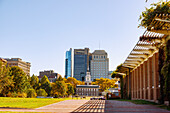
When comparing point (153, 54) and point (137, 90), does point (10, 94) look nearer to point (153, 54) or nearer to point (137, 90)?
point (137, 90)

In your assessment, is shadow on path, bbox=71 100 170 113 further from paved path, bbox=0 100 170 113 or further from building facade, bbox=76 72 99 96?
building facade, bbox=76 72 99 96

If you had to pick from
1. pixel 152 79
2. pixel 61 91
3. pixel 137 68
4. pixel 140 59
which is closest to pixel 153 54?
pixel 152 79

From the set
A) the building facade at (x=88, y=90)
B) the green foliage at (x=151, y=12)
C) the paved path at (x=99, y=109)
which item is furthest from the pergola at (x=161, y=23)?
the building facade at (x=88, y=90)

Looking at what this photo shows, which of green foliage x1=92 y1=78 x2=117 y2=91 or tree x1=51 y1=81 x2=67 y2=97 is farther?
green foliage x1=92 y1=78 x2=117 y2=91

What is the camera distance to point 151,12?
2158cm

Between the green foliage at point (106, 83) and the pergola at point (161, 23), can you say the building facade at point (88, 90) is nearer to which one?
the green foliage at point (106, 83)

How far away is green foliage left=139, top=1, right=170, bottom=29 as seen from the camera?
68.6 ft

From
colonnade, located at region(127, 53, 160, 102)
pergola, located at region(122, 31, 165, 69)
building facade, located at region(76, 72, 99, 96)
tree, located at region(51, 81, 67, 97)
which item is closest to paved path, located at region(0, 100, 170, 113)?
pergola, located at region(122, 31, 165, 69)

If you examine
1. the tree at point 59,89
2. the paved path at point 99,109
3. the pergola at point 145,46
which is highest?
the pergola at point 145,46

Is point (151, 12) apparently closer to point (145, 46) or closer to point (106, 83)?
point (145, 46)

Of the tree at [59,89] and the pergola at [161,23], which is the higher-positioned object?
the pergola at [161,23]

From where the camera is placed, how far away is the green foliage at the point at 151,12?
2091cm

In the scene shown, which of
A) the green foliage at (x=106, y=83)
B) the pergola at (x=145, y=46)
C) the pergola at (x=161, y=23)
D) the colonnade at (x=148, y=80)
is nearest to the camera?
the pergola at (x=161, y=23)

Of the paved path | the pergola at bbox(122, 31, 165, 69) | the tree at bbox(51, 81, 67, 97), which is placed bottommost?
the paved path
